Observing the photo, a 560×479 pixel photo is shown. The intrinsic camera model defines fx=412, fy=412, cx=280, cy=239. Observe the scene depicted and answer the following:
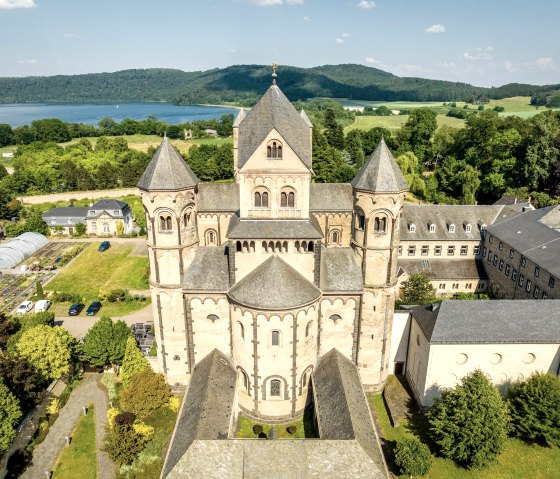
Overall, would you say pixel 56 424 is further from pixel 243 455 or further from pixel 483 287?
pixel 483 287

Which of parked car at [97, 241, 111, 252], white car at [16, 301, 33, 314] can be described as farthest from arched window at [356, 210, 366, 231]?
parked car at [97, 241, 111, 252]

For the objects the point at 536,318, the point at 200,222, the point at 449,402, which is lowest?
the point at 449,402

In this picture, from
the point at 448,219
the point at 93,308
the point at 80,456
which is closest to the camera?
the point at 80,456

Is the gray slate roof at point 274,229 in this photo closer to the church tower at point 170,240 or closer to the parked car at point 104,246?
the church tower at point 170,240

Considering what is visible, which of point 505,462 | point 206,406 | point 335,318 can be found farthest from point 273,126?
point 505,462

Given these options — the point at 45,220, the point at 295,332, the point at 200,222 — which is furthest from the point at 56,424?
the point at 45,220

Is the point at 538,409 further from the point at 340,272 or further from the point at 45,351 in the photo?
the point at 45,351

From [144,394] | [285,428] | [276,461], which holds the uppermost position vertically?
[276,461]

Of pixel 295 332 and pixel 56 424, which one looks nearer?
pixel 295 332
